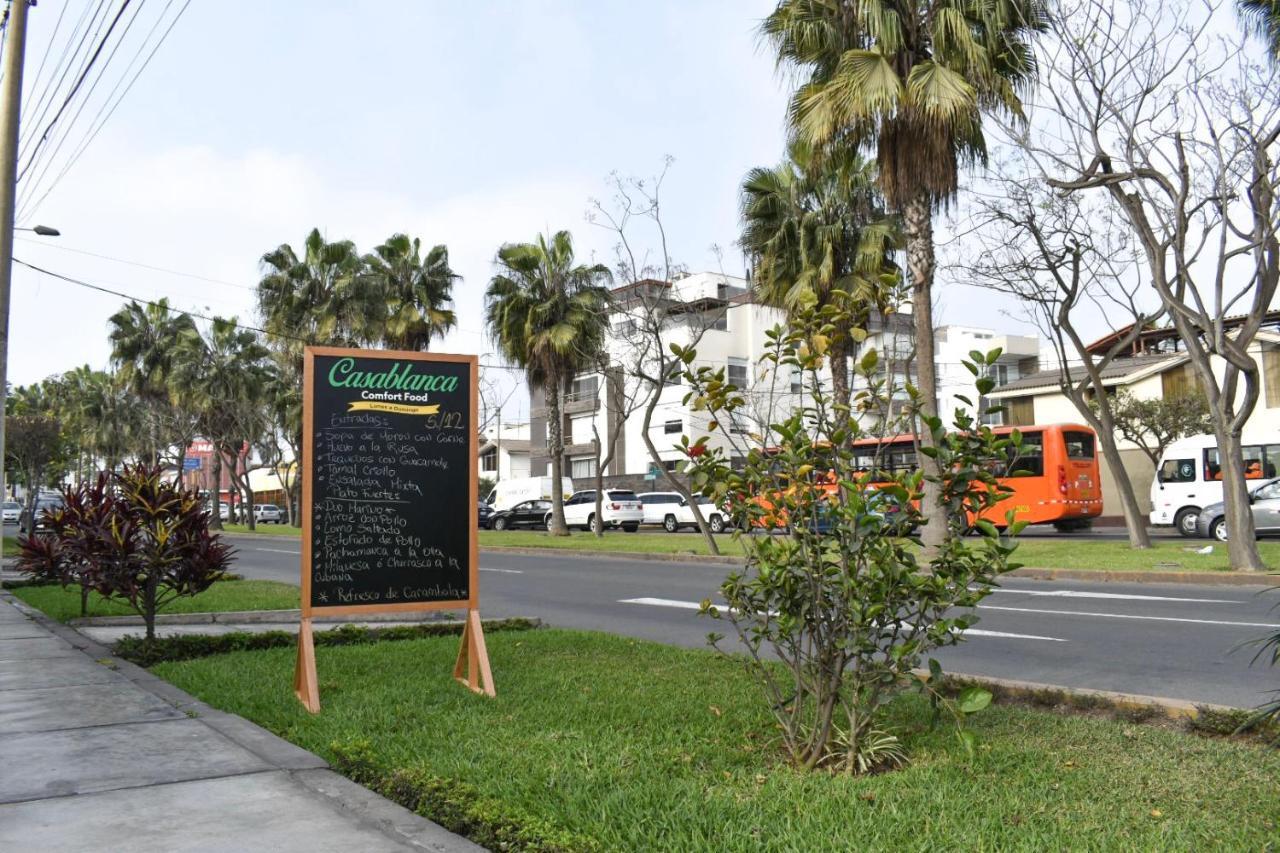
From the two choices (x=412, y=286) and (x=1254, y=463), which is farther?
(x=412, y=286)

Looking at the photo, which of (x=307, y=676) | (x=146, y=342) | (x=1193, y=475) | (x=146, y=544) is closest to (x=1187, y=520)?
(x=1193, y=475)

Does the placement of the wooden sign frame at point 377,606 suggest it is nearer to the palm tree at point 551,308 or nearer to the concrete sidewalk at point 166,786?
the concrete sidewalk at point 166,786

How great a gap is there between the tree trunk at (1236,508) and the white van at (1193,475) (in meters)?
11.1

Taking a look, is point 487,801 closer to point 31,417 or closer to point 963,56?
point 963,56

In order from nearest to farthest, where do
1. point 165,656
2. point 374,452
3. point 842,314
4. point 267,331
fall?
point 842,314 → point 374,452 → point 165,656 → point 267,331

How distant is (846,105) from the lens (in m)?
17.3

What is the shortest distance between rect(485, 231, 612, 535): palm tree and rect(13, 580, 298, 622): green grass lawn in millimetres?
16976

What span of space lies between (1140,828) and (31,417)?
67522 millimetres

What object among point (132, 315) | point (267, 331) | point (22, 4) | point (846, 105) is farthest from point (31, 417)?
point (846, 105)

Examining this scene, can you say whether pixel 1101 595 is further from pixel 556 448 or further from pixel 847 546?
pixel 556 448

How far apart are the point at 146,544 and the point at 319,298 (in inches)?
Answer: 1086

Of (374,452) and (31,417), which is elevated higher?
(31,417)

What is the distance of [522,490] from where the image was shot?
2061 inches

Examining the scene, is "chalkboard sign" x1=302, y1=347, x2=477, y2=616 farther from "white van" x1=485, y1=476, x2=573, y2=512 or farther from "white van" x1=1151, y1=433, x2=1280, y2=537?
"white van" x1=485, y1=476, x2=573, y2=512
